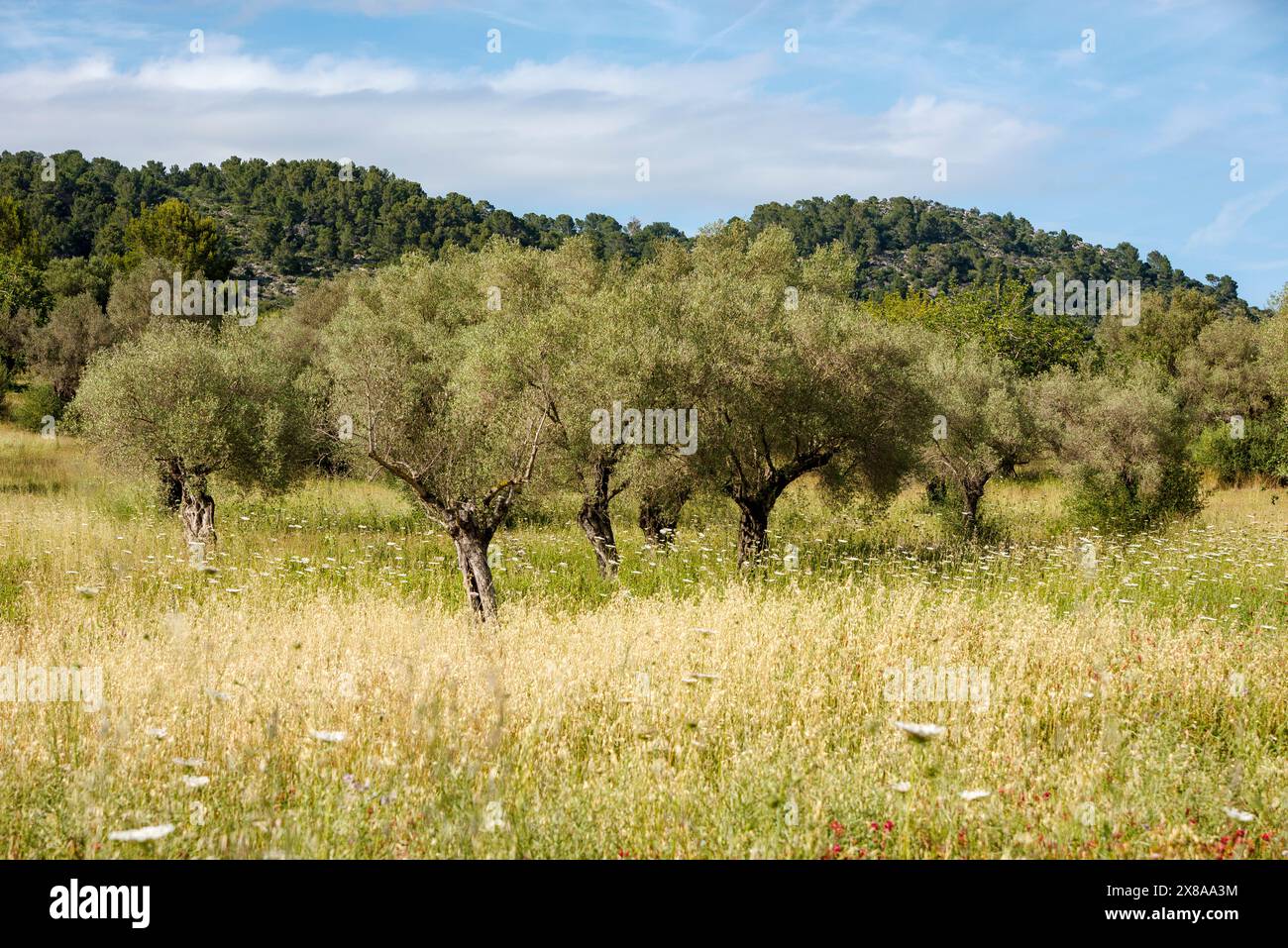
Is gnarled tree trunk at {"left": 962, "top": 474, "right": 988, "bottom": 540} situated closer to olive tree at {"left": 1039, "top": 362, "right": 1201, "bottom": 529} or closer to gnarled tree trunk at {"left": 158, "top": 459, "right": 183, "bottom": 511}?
olive tree at {"left": 1039, "top": 362, "right": 1201, "bottom": 529}

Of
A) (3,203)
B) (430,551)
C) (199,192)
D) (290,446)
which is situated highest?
(199,192)

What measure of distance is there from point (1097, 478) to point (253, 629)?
2939cm

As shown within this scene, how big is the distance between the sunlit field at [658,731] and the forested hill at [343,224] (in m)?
68.1

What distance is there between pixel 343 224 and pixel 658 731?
12126 cm

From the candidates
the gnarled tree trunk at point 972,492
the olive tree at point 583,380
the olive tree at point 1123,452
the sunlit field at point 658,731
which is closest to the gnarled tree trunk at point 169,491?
the olive tree at point 583,380

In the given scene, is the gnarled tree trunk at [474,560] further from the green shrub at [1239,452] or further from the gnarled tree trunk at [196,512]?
the green shrub at [1239,452]

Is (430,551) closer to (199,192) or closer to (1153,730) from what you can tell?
(1153,730)

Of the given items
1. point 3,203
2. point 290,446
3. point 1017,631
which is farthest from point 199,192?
point 1017,631

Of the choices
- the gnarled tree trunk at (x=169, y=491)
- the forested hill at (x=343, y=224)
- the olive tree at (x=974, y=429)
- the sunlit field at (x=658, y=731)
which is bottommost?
the sunlit field at (x=658, y=731)

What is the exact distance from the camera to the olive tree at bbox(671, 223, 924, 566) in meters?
19.9

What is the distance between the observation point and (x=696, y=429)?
19375 millimetres

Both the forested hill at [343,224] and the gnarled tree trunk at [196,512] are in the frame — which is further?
the forested hill at [343,224]

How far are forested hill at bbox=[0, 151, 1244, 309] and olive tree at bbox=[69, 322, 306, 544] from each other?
53545 millimetres

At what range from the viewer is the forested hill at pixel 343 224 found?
3971 inches
